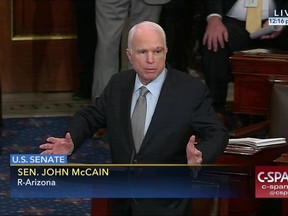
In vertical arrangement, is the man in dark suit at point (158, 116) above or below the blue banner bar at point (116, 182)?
above

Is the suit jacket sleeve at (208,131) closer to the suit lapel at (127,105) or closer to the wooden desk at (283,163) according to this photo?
the suit lapel at (127,105)

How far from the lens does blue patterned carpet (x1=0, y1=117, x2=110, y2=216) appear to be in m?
4.22

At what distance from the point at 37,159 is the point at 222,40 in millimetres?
2227

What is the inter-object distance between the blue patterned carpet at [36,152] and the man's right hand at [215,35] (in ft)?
2.42

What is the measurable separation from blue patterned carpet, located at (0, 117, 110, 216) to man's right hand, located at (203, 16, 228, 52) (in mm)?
737

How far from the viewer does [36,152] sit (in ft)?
16.1

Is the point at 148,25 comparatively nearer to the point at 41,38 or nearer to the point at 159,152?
the point at 159,152

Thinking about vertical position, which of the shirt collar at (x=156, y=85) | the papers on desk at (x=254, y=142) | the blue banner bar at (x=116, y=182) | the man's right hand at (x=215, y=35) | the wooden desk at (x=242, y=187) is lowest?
the wooden desk at (x=242, y=187)

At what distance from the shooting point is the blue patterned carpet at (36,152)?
4.22 meters

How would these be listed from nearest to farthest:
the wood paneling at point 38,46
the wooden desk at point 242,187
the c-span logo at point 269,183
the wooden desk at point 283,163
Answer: the wooden desk at point 242,187, the c-span logo at point 269,183, the wooden desk at point 283,163, the wood paneling at point 38,46

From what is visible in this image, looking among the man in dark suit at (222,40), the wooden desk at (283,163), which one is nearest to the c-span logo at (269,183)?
the wooden desk at (283,163)

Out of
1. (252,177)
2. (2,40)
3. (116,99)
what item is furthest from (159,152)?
(2,40)

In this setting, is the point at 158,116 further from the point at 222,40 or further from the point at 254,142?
the point at 222,40

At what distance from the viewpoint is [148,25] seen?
3.23 m
